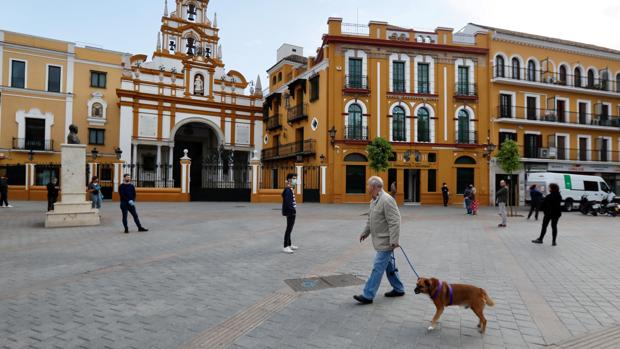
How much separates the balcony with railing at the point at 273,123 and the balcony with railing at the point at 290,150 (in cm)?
192

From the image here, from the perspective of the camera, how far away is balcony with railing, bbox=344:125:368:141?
27469 millimetres

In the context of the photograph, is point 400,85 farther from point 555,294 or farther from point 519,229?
point 555,294

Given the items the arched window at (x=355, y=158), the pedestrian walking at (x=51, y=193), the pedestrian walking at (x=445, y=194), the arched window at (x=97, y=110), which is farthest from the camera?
the arched window at (x=97, y=110)

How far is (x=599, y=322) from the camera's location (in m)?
4.28

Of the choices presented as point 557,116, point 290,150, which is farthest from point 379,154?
point 557,116

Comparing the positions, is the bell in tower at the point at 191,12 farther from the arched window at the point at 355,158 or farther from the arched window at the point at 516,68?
the arched window at the point at 516,68

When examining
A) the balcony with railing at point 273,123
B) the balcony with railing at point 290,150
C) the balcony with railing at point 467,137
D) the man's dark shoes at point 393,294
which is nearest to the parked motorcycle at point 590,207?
the balcony with railing at point 467,137

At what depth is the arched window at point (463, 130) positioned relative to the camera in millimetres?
28984

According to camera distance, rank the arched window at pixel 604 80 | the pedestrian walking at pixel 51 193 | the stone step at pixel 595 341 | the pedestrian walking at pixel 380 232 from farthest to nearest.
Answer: the arched window at pixel 604 80, the pedestrian walking at pixel 51 193, the pedestrian walking at pixel 380 232, the stone step at pixel 595 341

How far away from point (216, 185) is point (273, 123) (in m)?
12.1

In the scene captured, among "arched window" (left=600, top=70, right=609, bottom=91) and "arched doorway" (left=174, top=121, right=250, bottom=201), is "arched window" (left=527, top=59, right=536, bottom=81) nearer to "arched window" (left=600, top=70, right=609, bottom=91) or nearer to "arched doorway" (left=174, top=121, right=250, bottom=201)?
"arched window" (left=600, top=70, right=609, bottom=91)

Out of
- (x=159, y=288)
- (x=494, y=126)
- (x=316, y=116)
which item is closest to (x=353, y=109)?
(x=316, y=116)

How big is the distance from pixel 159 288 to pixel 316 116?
2459cm

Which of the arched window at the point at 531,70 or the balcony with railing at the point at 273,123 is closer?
the arched window at the point at 531,70
